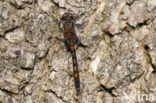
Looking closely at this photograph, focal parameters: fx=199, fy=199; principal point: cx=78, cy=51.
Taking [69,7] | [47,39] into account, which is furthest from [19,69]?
[69,7]

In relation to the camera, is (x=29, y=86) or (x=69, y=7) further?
(x=69, y=7)

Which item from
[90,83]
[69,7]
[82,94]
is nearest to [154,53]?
[90,83]

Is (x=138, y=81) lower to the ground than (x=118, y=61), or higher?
lower

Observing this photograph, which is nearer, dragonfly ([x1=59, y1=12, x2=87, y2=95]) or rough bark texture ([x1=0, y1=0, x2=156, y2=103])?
rough bark texture ([x1=0, y1=0, x2=156, y2=103])

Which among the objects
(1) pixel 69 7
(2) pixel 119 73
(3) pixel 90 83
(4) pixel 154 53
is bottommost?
(3) pixel 90 83

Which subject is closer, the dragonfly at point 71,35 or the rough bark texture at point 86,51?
the rough bark texture at point 86,51

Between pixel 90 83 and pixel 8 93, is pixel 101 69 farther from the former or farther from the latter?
pixel 8 93

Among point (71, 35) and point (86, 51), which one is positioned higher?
point (71, 35)
